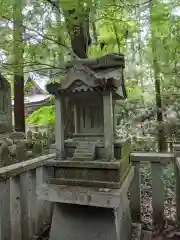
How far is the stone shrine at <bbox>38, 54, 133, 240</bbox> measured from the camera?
1670 mm

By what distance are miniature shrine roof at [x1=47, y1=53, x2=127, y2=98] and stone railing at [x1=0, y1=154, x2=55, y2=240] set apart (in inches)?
29.0

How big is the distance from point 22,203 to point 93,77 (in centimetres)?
122

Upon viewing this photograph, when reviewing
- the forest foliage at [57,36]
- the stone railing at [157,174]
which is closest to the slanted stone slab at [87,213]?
the stone railing at [157,174]

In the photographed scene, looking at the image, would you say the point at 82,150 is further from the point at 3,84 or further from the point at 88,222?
the point at 3,84

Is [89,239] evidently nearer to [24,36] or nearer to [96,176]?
[96,176]

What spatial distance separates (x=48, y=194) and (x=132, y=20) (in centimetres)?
223

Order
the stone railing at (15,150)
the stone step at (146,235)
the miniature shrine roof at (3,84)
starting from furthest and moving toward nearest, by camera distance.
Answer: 1. the miniature shrine roof at (3,84)
2. the stone railing at (15,150)
3. the stone step at (146,235)

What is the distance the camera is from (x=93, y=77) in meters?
1.67

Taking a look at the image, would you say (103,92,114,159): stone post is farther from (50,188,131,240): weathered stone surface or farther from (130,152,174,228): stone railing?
(130,152,174,228): stone railing

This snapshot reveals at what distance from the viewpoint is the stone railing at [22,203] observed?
1.75 meters

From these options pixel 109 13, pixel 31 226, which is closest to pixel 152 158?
pixel 31 226

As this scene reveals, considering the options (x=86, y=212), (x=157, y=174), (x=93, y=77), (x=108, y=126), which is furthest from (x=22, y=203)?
(x=157, y=174)

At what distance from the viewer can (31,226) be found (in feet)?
7.00

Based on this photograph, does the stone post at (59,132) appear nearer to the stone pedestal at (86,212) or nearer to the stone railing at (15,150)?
the stone pedestal at (86,212)
